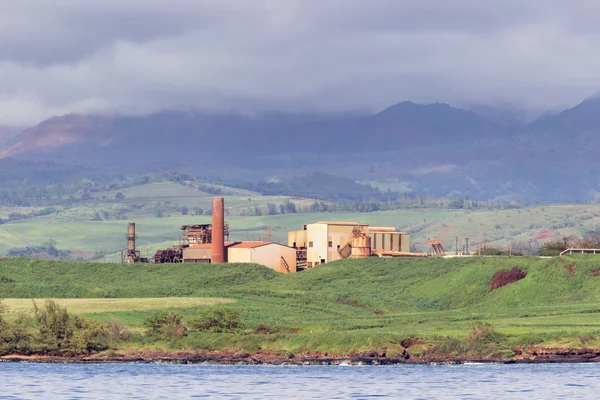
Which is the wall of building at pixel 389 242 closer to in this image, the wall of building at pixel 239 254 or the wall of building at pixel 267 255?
the wall of building at pixel 267 255

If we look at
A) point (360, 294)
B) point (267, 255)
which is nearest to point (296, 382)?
point (360, 294)

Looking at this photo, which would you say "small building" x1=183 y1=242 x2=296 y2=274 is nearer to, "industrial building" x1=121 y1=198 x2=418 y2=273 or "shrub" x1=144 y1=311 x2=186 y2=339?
"industrial building" x1=121 y1=198 x2=418 y2=273

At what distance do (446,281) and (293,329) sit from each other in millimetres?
38208

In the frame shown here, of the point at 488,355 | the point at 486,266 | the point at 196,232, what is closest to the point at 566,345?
the point at 488,355

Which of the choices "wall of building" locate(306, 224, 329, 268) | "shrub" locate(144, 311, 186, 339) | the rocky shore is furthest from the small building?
the rocky shore

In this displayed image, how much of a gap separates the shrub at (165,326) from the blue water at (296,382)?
8.68 meters

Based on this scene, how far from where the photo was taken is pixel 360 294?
147 metres

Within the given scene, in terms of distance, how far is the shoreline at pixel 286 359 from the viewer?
97.5 metres

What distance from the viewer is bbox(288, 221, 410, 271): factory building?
175 m

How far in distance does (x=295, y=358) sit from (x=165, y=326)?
41.8 ft

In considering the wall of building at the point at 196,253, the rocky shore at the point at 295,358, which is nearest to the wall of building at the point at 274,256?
the wall of building at the point at 196,253

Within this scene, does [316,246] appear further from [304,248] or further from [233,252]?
[233,252]

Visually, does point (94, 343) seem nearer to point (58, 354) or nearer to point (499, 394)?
point (58, 354)

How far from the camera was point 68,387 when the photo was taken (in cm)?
8188
